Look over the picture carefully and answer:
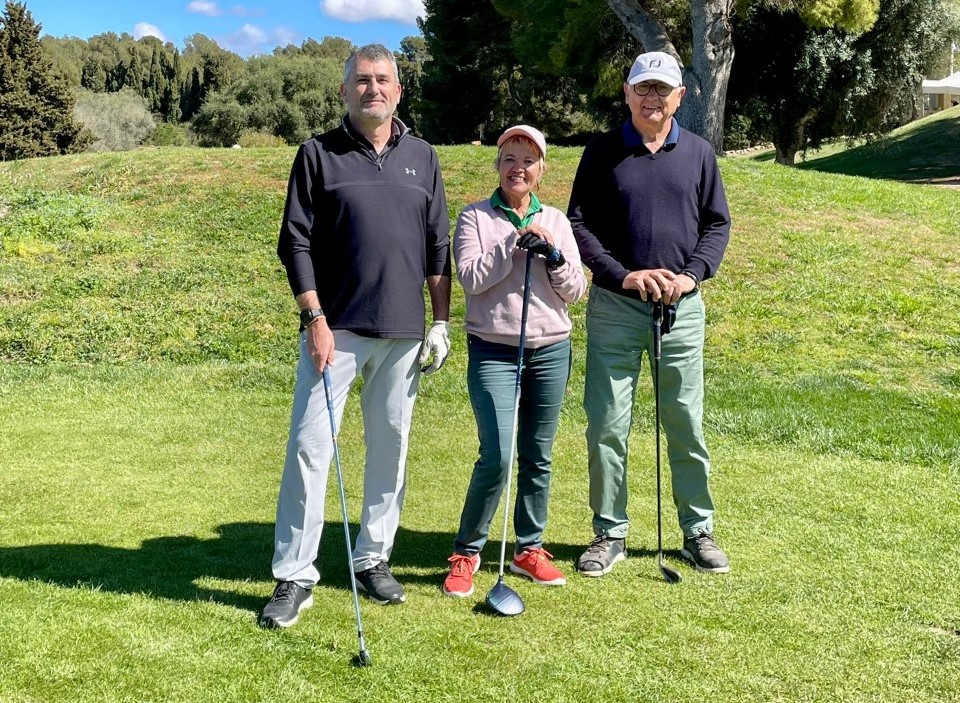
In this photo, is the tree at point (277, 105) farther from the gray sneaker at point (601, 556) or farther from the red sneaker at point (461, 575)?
the red sneaker at point (461, 575)

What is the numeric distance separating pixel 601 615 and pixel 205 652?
1508mm

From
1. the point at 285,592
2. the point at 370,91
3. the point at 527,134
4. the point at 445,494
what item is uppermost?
the point at 370,91

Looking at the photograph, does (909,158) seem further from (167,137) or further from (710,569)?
(167,137)

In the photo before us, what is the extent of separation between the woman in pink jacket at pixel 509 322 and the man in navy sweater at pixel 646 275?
29 centimetres

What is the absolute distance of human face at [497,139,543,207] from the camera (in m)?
4.09

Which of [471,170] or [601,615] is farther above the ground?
[471,170]

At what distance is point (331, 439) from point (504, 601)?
0.93 m

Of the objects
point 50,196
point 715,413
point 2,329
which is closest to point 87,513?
point 715,413

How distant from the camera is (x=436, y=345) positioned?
13.4 feet

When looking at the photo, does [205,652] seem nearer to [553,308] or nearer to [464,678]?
[464,678]

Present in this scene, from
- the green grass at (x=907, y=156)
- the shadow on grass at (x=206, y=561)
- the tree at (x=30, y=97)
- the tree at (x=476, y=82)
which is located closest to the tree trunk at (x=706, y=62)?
the green grass at (x=907, y=156)

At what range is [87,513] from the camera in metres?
5.24

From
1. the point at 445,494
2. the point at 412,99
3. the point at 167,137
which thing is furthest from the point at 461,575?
the point at 167,137

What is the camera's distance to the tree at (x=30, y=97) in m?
38.3
